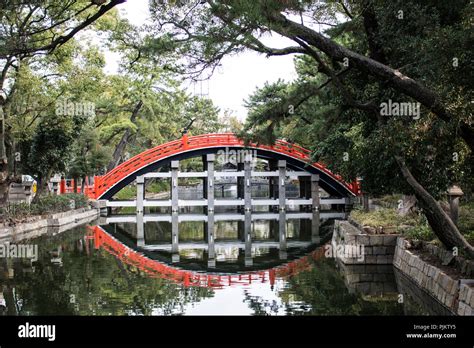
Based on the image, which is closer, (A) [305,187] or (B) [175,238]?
(B) [175,238]

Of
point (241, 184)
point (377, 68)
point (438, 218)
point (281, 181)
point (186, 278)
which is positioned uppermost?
point (377, 68)

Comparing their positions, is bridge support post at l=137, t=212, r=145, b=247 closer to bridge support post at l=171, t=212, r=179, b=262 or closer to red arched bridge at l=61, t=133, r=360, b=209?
bridge support post at l=171, t=212, r=179, b=262

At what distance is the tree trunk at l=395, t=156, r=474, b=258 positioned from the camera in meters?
7.66

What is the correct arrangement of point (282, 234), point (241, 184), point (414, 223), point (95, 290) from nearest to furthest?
point (95, 290) → point (414, 223) → point (282, 234) → point (241, 184)

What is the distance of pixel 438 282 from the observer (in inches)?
323

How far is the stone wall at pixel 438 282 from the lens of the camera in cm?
684

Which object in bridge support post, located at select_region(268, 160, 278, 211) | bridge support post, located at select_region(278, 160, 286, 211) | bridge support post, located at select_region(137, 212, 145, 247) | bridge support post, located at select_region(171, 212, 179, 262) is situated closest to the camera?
bridge support post, located at select_region(171, 212, 179, 262)

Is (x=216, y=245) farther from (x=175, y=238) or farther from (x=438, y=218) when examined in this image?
(x=438, y=218)

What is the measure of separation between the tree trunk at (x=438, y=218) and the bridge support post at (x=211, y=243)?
6125 mm

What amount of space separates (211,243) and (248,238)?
5.46 feet

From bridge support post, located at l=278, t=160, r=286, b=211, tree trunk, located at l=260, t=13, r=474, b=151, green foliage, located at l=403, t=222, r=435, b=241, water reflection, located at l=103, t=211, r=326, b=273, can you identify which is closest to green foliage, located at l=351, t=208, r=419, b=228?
A: green foliage, located at l=403, t=222, r=435, b=241

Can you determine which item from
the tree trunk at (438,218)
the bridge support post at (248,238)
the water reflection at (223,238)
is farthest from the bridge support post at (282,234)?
the tree trunk at (438,218)

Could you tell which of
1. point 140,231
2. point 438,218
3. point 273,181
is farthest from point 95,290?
point 273,181
